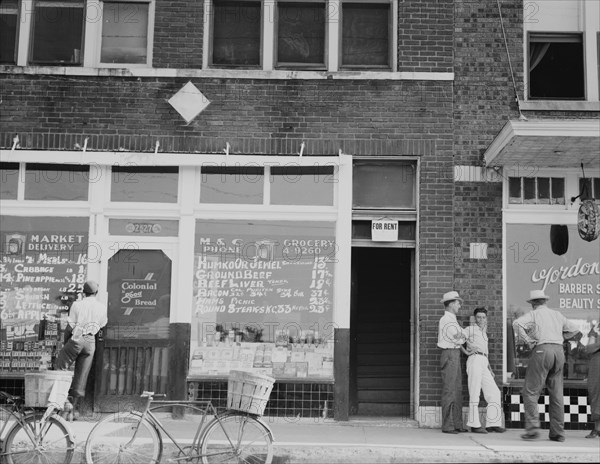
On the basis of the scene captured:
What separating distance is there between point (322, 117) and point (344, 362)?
11.2 ft

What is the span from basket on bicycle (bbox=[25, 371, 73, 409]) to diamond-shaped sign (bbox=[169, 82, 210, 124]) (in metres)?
4.88

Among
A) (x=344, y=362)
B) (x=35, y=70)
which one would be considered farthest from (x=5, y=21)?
(x=344, y=362)

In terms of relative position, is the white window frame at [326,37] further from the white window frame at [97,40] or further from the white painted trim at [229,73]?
the white window frame at [97,40]

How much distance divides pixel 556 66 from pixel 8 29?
26.1 feet

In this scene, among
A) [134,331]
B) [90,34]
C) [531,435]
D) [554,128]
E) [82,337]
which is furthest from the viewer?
[90,34]

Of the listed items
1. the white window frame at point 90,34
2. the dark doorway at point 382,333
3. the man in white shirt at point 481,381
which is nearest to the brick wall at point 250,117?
the white window frame at point 90,34

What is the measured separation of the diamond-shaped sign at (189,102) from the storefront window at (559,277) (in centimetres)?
464

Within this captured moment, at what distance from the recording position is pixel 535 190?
485 inches

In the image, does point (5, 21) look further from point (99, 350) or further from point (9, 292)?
point (99, 350)

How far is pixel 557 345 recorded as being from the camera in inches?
424

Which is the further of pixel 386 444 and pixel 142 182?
pixel 142 182

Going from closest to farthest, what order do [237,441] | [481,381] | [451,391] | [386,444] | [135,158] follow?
[237,441], [386,444], [451,391], [481,381], [135,158]

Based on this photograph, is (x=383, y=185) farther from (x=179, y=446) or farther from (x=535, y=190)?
(x=179, y=446)

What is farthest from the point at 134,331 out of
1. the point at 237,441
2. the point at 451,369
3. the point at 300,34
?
the point at 300,34
